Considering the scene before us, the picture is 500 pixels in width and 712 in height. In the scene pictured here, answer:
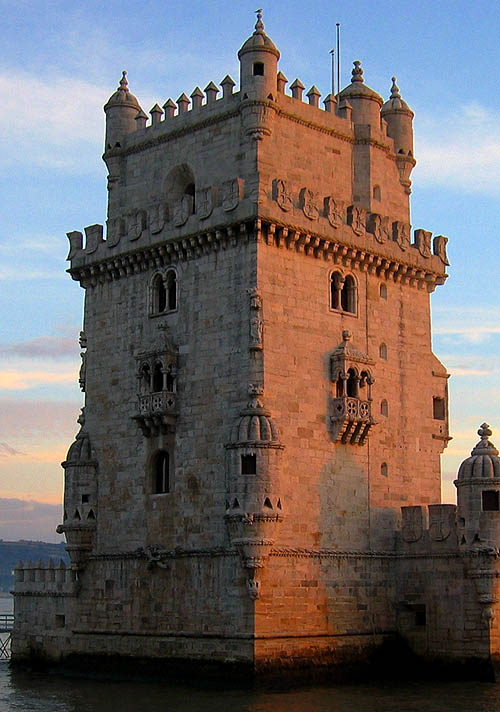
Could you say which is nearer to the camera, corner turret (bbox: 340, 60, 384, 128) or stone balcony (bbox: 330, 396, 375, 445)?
stone balcony (bbox: 330, 396, 375, 445)

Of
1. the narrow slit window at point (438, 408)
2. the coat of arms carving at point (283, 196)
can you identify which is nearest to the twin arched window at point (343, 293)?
the coat of arms carving at point (283, 196)

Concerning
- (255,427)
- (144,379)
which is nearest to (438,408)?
(255,427)

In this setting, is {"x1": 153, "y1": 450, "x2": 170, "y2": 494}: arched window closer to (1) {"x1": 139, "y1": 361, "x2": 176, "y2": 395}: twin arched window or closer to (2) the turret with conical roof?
(1) {"x1": 139, "y1": 361, "x2": 176, "y2": 395}: twin arched window

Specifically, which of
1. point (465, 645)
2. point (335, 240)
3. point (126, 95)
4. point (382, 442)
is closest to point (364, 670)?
point (465, 645)

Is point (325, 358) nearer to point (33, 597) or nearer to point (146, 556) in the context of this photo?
point (146, 556)

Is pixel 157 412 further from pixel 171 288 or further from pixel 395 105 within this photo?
pixel 395 105

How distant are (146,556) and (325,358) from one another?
9449mm

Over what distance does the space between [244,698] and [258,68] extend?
851 inches

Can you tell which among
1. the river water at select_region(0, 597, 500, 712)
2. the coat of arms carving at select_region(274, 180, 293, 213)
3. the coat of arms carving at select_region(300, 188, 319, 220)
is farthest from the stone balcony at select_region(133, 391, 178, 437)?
Answer: the river water at select_region(0, 597, 500, 712)

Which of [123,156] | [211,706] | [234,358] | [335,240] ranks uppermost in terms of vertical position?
[123,156]

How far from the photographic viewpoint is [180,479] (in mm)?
42875

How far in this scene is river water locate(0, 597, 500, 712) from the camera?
1419 inches

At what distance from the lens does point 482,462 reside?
42406 millimetres

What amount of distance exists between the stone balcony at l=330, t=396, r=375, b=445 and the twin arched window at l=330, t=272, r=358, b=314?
361 centimetres
